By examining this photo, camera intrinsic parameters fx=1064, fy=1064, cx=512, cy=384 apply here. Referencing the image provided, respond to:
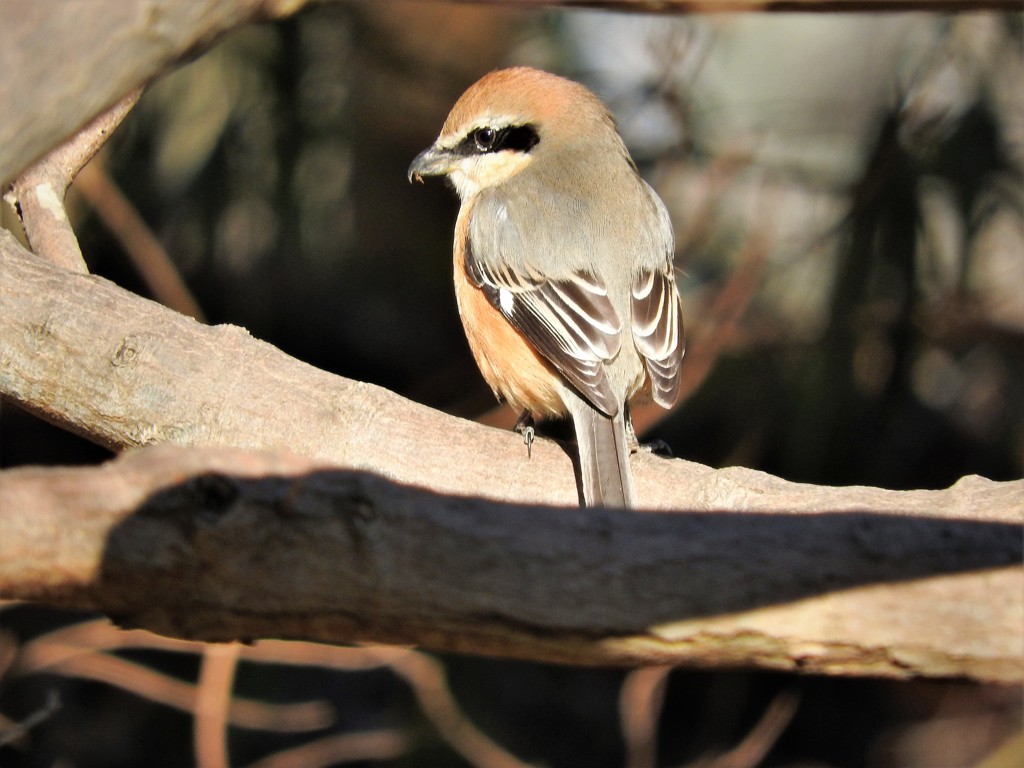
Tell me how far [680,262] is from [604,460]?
93.8 inches

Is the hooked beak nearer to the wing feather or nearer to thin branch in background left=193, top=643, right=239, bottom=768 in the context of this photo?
the wing feather

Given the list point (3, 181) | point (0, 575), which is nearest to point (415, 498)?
point (0, 575)

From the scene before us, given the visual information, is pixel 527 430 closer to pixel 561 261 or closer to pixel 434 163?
pixel 561 261

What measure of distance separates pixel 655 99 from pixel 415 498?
12.0 ft

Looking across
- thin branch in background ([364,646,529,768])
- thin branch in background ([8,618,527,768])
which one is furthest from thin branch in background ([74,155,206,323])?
thin branch in background ([364,646,529,768])

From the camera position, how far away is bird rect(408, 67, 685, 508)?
290 centimetres

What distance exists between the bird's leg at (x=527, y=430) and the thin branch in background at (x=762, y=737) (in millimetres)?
1891

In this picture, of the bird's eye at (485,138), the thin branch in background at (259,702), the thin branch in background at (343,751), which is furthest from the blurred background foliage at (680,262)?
the bird's eye at (485,138)

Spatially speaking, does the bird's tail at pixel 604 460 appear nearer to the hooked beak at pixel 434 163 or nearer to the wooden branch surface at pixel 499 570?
the wooden branch surface at pixel 499 570

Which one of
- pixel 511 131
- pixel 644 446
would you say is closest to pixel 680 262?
pixel 511 131

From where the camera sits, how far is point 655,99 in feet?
15.4

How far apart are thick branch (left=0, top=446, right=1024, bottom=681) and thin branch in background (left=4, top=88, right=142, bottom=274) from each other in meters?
1.52

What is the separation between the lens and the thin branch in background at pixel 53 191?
2770mm

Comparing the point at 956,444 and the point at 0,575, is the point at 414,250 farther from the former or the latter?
the point at 0,575
